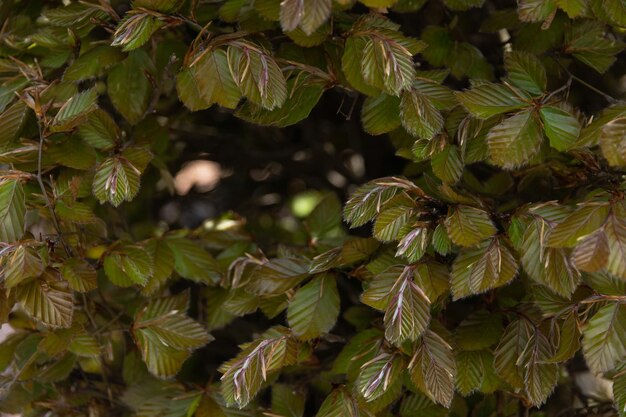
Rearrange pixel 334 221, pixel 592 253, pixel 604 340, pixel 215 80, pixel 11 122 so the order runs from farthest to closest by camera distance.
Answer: pixel 334 221
pixel 11 122
pixel 215 80
pixel 604 340
pixel 592 253

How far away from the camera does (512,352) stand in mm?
1170

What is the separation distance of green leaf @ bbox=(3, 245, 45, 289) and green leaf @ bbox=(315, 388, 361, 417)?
472 mm

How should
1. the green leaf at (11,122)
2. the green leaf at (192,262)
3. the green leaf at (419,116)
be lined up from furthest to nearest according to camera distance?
the green leaf at (192,262)
the green leaf at (11,122)
the green leaf at (419,116)

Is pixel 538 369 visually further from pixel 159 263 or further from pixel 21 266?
pixel 21 266

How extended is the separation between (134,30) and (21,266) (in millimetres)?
370

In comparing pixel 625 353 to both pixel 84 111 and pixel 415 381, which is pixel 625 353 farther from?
pixel 84 111

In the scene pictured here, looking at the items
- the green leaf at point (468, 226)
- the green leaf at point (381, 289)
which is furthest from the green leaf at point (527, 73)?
the green leaf at point (381, 289)

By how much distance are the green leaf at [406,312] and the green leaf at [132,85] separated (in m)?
0.56

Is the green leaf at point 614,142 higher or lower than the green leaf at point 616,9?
lower

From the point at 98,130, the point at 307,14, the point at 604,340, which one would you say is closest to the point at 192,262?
the point at 98,130

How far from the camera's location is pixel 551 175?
1366mm

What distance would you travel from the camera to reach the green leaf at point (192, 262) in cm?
139

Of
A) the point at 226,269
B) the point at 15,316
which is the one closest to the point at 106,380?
the point at 15,316

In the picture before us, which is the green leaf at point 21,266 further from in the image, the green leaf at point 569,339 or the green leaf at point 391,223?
the green leaf at point 569,339
